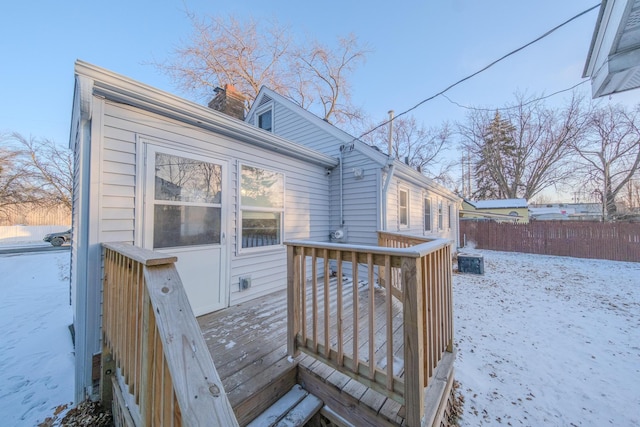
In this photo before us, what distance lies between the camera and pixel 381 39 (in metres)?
7.25

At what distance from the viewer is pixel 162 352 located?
109 cm

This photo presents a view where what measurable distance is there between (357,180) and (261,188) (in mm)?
2227

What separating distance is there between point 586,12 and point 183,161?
527 cm

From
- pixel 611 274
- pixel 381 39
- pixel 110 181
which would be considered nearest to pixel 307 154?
pixel 110 181

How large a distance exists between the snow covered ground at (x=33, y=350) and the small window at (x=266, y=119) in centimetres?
627

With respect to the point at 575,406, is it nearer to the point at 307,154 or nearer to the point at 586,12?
the point at 586,12

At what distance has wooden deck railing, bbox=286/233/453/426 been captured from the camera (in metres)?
1.50

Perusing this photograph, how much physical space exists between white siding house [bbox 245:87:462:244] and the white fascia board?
5.75 ft

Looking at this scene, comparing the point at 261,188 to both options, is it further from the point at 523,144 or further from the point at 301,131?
the point at 523,144

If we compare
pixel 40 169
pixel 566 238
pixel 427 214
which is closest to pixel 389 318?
pixel 427 214

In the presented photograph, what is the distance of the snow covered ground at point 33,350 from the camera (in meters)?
2.39

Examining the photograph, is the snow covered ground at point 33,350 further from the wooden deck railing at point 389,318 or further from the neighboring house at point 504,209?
the neighboring house at point 504,209

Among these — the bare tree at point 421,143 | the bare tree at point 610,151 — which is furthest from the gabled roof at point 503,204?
the bare tree at point 421,143

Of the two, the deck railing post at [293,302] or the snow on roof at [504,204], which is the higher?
the snow on roof at [504,204]
